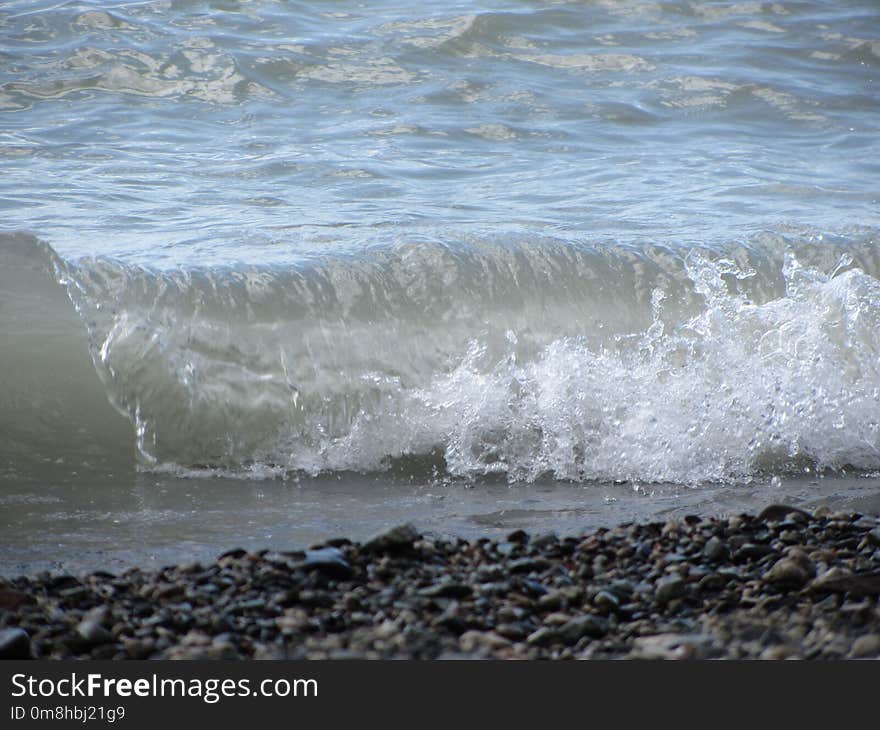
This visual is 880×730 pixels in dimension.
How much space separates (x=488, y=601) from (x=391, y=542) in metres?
0.50

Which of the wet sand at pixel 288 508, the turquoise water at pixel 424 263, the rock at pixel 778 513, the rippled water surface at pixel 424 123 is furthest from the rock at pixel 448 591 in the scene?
the rippled water surface at pixel 424 123

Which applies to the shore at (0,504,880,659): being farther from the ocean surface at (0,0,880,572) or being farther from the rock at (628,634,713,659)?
the ocean surface at (0,0,880,572)

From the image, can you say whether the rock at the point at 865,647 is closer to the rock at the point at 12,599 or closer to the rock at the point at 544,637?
the rock at the point at 544,637

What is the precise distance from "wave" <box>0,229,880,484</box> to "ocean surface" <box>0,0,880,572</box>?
14 millimetres

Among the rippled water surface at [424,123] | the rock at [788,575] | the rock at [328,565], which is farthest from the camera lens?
the rippled water surface at [424,123]

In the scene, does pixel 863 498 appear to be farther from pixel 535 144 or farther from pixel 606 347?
pixel 535 144

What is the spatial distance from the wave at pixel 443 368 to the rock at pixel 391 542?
125cm

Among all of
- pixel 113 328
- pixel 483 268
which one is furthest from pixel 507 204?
pixel 113 328

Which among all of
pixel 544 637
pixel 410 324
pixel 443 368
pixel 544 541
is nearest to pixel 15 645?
pixel 544 637

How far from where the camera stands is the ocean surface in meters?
4.27

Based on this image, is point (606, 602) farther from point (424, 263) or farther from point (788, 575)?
point (424, 263)

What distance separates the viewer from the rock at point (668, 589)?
289cm

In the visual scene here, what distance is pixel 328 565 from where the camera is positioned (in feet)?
10.1

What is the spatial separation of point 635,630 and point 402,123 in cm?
702
